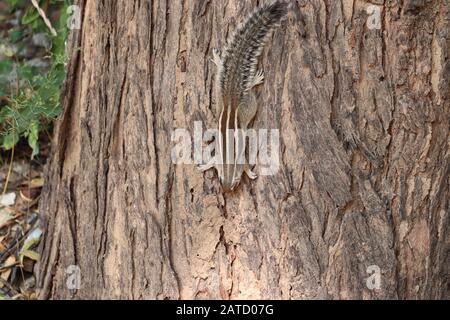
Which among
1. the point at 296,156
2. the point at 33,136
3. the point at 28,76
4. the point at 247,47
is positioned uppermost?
the point at 28,76

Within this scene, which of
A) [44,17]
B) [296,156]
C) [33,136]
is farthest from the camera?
[44,17]

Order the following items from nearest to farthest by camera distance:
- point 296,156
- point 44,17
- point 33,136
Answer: point 296,156 < point 33,136 < point 44,17

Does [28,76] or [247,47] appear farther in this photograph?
[28,76]

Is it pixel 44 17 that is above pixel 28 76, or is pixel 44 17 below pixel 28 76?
above

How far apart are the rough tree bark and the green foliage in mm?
758

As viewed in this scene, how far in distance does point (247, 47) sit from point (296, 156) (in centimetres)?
47

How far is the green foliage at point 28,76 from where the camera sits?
3.85 meters

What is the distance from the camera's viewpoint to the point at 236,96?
2.86m

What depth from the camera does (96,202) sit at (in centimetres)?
328

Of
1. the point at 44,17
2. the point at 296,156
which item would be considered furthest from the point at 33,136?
the point at 296,156

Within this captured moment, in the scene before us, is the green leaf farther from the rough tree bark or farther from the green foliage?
the rough tree bark

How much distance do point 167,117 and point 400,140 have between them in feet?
3.11

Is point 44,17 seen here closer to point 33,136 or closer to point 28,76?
point 28,76
